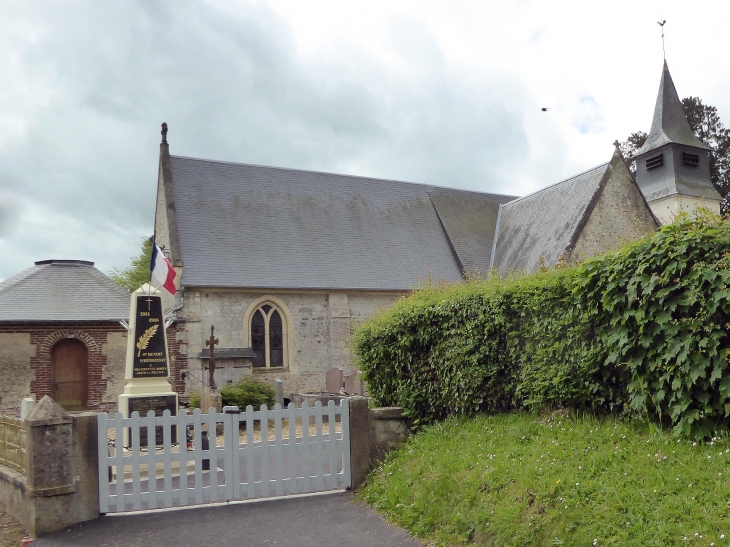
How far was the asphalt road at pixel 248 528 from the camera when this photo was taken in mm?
5941

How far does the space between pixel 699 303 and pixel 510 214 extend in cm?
2117

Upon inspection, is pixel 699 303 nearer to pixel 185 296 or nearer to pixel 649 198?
pixel 185 296

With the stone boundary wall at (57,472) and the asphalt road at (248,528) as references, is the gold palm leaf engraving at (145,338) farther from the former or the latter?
the asphalt road at (248,528)

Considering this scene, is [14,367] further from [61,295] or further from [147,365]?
[147,365]

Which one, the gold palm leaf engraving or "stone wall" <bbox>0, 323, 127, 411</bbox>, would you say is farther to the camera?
"stone wall" <bbox>0, 323, 127, 411</bbox>

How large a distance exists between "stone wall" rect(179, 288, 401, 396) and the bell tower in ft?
49.9

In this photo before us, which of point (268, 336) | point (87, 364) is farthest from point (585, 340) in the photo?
point (87, 364)

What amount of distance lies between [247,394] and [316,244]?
7480 millimetres

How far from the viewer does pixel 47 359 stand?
17.1 metres

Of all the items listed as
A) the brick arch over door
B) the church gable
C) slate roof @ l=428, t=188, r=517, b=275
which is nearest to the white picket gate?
the brick arch over door

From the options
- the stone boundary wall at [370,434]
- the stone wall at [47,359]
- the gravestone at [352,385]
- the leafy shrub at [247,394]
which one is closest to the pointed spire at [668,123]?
the gravestone at [352,385]

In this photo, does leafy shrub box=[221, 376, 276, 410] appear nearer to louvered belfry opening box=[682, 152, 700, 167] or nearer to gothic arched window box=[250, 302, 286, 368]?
gothic arched window box=[250, 302, 286, 368]

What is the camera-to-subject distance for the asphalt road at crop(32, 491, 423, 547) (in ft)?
19.5

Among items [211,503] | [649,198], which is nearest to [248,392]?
[211,503]
